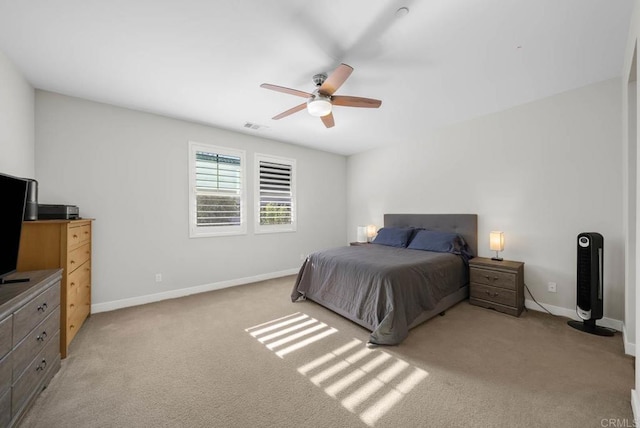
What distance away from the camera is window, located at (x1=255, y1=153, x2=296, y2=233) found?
4602 mm

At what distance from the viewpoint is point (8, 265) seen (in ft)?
5.43

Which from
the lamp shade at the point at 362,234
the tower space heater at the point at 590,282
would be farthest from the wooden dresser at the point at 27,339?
the tower space heater at the point at 590,282

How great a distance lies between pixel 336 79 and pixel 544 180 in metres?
2.91

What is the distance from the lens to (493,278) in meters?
3.10

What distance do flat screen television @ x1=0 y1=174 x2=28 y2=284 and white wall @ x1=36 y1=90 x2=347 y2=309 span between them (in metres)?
1.59

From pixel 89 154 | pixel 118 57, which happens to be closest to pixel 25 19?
pixel 118 57

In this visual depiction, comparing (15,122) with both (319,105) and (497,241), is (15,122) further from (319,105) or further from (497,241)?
(497,241)

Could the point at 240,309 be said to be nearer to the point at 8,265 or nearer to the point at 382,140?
the point at 8,265

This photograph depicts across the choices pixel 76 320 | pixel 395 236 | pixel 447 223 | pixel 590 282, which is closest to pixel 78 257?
pixel 76 320

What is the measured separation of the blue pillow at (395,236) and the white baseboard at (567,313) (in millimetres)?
1710

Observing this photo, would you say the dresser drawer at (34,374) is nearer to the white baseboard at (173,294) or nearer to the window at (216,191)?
the white baseboard at (173,294)

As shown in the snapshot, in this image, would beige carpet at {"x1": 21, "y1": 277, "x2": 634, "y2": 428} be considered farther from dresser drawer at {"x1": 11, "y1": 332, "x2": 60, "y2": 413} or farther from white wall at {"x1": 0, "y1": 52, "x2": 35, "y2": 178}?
white wall at {"x1": 0, "y1": 52, "x2": 35, "y2": 178}

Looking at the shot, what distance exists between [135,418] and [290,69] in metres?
2.96

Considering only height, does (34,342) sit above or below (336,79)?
below
